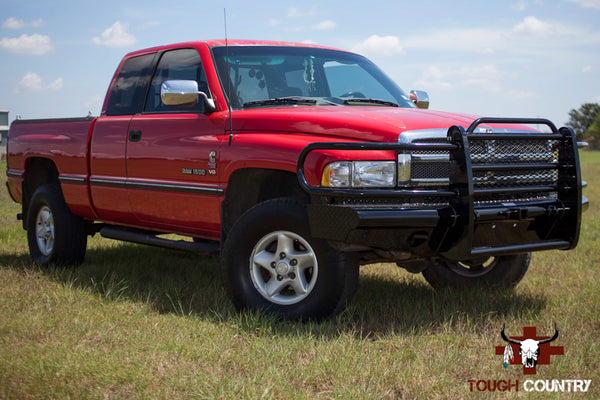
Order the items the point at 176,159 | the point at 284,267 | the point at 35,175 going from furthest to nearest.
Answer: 1. the point at 35,175
2. the point at 176,159
3. the point at 284,267

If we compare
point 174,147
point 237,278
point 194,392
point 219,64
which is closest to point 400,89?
point 219,64

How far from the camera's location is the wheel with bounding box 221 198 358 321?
405 centimetres

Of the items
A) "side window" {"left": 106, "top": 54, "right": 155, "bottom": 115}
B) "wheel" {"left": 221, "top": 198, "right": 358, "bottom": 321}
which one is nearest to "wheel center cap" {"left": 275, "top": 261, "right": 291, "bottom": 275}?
"wheel" {"left": 221, "top": 198, "right": 358, "bottom": 321}

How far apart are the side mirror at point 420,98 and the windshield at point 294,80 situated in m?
0.43

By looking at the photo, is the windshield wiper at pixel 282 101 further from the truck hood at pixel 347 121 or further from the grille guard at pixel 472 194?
the grille guard at pixel 472 194

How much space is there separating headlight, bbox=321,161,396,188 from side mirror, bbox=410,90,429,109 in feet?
7.54

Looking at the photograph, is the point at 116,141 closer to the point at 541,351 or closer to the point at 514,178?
the point at 514,178

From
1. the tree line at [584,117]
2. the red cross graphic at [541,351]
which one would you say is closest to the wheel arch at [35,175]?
the red cross graphic at [541,351]

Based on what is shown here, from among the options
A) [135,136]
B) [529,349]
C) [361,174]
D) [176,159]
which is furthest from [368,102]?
[529,349]

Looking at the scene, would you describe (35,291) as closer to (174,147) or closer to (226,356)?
(174,147)

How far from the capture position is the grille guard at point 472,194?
386 cm

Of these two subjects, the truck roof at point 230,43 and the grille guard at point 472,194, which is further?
the truck roof at point 230,43

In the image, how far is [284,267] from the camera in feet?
13.9

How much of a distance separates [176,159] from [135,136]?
60 cm
